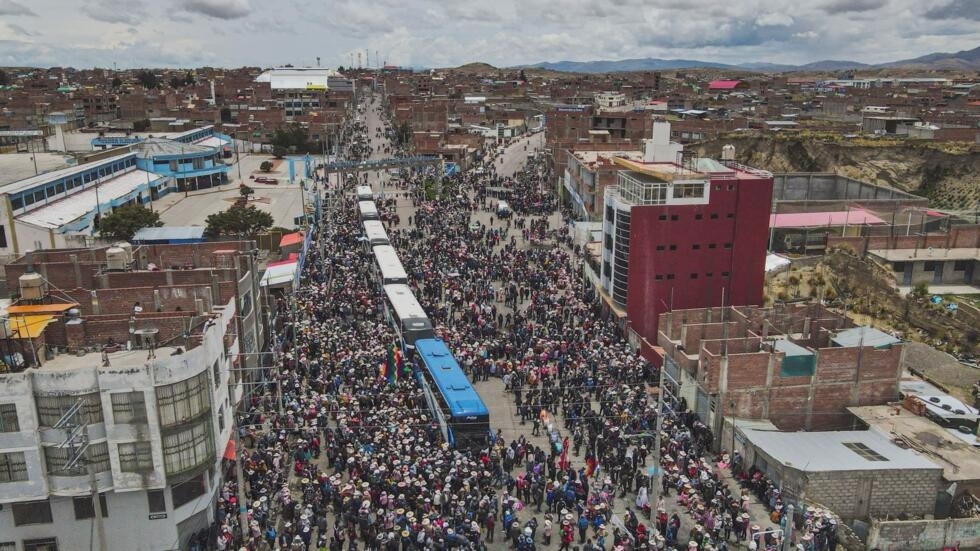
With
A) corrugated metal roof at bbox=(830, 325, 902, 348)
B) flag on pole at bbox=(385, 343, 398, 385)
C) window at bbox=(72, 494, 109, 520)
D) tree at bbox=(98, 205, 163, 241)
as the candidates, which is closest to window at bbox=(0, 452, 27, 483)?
window at bbox=(72, 494, 109, 520)

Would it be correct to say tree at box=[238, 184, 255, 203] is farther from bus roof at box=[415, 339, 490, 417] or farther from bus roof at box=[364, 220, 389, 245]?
bus roof at box=[415, 339, 490, 417]

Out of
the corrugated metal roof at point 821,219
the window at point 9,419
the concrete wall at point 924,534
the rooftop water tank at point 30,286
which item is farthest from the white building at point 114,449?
the corrugated metal roof at point 821,219

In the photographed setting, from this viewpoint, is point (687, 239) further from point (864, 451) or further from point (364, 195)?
point (364, 195)

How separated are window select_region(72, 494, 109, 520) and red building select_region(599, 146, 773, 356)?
22726 millimetres

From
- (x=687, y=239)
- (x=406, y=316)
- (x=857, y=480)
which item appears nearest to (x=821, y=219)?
(x=687, y=239)

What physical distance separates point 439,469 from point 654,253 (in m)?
16.7

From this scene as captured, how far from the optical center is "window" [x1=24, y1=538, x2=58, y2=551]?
1789 centimetres

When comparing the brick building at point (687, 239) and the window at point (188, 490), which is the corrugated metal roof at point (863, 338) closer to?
the brick building at point (687, 239)

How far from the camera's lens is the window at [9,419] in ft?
54.2

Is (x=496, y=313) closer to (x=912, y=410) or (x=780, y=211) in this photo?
(x=912, y=410)

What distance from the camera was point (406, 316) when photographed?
97.9ft

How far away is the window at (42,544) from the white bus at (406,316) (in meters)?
13.5

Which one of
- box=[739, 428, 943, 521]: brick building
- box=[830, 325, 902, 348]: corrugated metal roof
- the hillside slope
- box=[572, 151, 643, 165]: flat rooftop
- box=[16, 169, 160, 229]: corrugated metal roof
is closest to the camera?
box=[739, 428, 943, 521]: brick building

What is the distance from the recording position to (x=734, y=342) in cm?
2762
